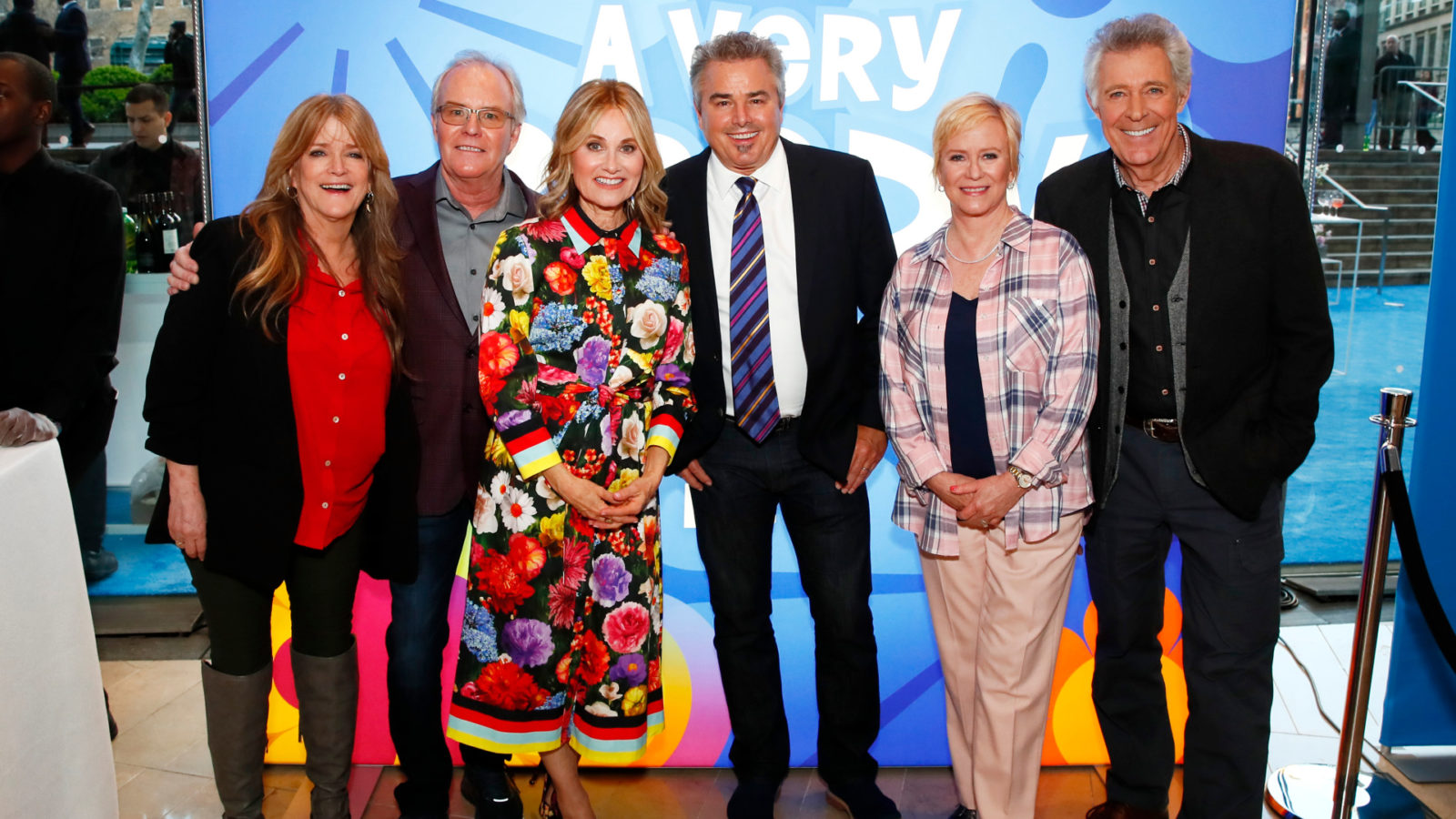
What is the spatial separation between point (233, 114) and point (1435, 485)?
358cm

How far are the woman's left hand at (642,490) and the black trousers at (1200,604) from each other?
1.11 meters

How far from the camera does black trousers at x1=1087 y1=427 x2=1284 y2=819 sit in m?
2.56

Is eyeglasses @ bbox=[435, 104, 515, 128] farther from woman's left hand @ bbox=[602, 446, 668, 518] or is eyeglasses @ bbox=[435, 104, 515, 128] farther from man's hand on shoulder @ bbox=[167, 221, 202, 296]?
woman's left hand @ bbox=[602, 446, 668, 518]

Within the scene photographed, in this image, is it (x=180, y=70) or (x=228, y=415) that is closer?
(x=228, y=415)

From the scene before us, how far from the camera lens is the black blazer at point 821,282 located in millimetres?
2656

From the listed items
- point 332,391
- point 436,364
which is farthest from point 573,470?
point 332,391

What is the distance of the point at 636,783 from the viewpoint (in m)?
3.20

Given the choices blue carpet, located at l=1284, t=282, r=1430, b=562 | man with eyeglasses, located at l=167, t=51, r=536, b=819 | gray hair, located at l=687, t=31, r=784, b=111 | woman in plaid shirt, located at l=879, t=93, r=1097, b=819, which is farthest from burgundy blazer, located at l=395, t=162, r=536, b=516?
blue carpet, located at l=1284, t=282, r=1430, b=562

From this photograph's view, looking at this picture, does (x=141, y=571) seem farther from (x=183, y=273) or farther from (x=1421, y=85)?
A: (x=1421, y=85)

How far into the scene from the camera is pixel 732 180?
2.67m

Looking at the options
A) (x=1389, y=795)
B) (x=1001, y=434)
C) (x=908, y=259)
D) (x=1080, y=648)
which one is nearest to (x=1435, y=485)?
(x=1389, y=795)

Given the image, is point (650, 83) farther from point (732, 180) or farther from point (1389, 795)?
point (1389, 795)

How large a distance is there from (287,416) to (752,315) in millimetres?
1097

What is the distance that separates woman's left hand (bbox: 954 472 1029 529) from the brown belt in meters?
0.38
